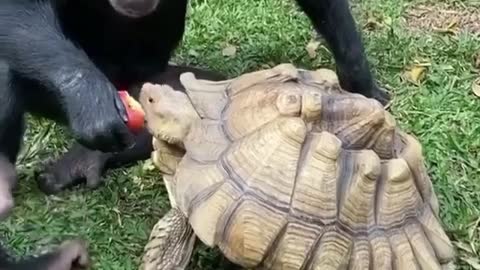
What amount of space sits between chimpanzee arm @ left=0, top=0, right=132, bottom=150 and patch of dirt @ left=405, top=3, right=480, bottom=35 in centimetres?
173

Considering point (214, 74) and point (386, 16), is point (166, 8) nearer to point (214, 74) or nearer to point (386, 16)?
point (214, 74)

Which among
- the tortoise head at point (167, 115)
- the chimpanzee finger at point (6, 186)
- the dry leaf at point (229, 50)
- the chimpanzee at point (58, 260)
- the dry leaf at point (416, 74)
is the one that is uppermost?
the tortoise head at point (167, 115)

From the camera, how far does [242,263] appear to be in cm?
263

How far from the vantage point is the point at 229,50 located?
422 cm

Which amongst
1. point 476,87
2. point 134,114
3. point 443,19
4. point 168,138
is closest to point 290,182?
point 168,138

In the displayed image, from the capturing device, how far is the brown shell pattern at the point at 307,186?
103 inches

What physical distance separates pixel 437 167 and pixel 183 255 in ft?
2.90

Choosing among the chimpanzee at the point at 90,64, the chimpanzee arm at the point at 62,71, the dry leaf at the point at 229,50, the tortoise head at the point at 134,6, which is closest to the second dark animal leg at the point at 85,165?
the chimpanzee at the point at 90,64

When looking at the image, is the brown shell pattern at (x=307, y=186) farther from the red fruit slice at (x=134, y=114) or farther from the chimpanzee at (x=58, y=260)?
the chimpanzee at (x=58, y=260)

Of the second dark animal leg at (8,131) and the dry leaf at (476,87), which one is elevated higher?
the second dark animal leg at (8,131)

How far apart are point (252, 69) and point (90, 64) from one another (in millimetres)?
1311

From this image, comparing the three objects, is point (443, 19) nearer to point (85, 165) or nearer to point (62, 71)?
point (85, 165)

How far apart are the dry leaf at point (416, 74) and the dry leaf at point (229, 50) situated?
607mm

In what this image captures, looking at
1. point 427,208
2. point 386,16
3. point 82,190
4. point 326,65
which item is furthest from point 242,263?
point 386,16
